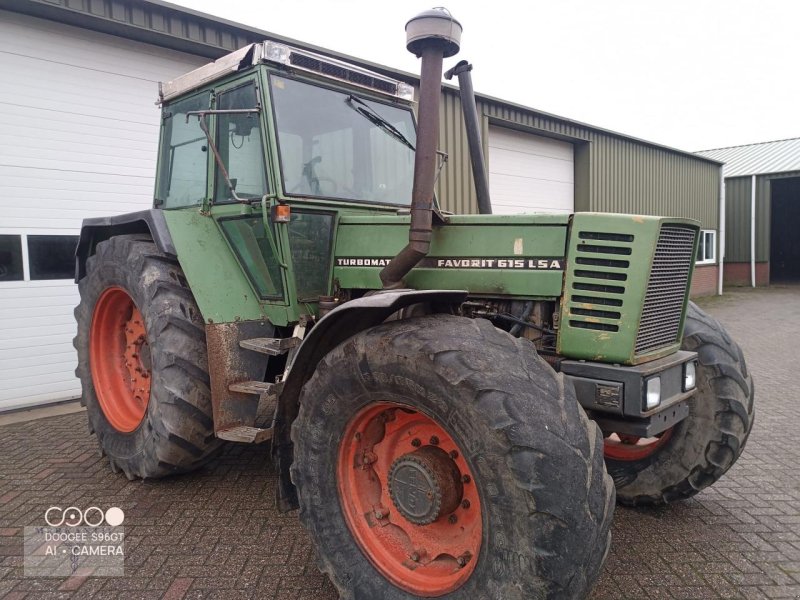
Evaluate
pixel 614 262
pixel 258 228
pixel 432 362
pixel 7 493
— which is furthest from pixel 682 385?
pixel 7 493

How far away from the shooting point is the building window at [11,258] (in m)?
5.92

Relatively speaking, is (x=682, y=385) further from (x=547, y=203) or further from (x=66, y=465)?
(x=547, y=203)

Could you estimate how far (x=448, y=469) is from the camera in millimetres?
2451

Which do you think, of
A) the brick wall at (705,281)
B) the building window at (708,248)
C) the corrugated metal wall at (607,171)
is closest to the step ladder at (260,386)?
the corrugated metal wall at (607,171)

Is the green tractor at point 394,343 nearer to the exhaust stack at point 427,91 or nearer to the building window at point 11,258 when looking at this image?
the exhaust stack at point 427,91

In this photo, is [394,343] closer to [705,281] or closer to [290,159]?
[290,159]

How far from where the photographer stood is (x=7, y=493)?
389 cm

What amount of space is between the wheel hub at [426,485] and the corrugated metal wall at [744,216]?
78.6 feet

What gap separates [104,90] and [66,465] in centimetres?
418

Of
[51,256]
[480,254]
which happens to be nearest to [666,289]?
[480,254]

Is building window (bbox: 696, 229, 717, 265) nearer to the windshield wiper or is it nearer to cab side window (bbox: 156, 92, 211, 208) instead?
the windshield wiper

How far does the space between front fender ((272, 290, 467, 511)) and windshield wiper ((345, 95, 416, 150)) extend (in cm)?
167

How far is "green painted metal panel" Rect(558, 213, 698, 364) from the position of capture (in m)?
2.66

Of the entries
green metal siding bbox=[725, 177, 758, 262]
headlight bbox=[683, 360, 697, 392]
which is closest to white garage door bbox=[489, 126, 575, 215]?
headlight bbox=[683, 360, 697, 392]
